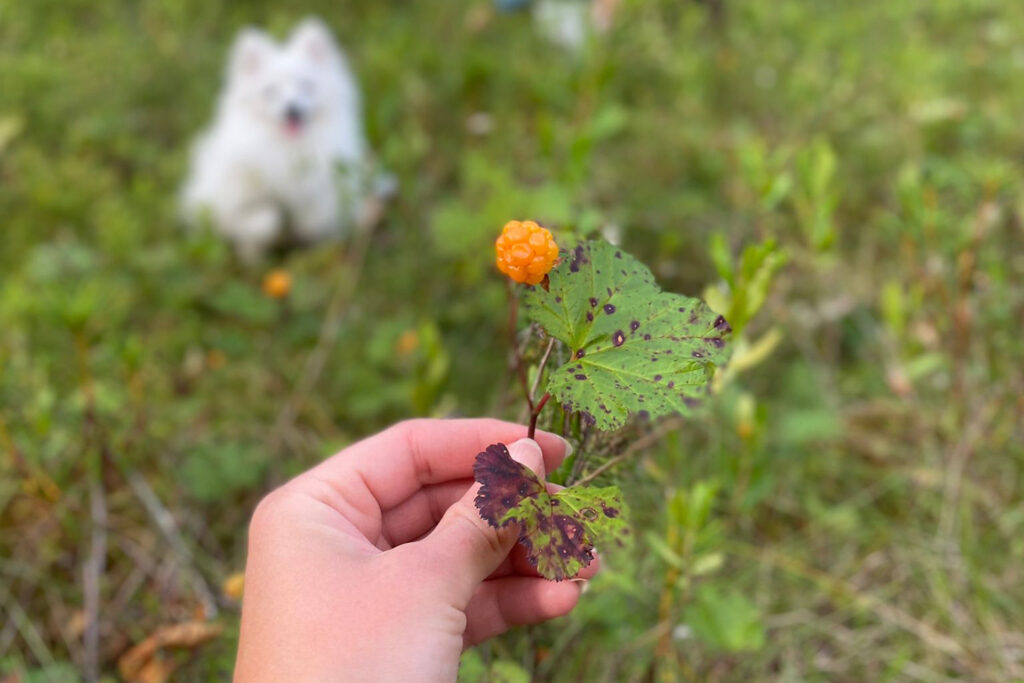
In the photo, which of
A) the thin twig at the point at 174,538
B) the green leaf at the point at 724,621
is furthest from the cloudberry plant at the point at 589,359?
the thin twig at the point at 174,538

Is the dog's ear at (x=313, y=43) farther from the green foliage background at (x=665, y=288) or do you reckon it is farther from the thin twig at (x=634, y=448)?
the thin twig at (x=634, y=448)

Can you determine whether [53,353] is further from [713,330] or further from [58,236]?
[713,330]

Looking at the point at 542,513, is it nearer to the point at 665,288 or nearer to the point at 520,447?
the point at 520,447

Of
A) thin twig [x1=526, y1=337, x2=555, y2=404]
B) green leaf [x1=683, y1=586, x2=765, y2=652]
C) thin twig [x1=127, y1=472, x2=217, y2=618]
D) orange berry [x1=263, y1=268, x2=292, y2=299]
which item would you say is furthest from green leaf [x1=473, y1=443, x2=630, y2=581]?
orange berry [x1=263, y1=268, x2=292, y2=299]

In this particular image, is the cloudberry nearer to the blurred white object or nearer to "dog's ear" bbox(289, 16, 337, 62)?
"dog's ear" bbox(289, 16, 337, 62)

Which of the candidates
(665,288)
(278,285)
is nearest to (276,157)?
(278,285)

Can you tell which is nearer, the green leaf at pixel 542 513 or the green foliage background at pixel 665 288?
the green leaf at pixel 542 513

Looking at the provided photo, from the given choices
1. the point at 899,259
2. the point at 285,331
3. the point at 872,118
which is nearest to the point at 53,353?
the point at 285,331
